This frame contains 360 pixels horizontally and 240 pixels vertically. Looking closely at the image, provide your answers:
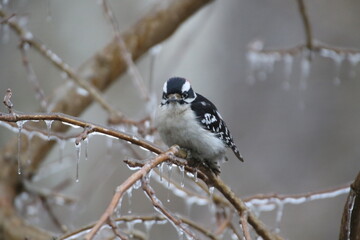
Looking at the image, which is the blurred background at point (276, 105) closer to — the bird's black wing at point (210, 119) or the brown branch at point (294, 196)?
the bird's black wing at point (210, 119)

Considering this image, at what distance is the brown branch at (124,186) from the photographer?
160 centimetres

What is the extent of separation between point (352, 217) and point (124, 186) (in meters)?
1.20

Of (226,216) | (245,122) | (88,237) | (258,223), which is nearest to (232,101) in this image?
(245,122)

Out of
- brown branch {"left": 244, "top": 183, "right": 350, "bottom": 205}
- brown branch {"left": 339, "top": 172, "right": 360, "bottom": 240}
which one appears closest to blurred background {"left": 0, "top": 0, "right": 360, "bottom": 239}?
brown branch {"left": 244, "top": 183, "right": 350, "bottom": 205}

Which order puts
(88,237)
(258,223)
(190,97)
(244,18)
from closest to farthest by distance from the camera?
(88,237) < (258,223) < (190,97) < (244,18)

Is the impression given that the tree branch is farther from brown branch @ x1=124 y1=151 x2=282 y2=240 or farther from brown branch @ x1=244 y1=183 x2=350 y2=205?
brown branch @ x1=124 y1=151 x2=282 y2=240

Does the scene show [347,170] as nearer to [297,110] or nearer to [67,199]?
[297,110]

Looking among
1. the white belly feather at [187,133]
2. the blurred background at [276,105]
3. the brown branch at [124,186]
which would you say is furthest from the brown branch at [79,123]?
the blurred background at [276,105]

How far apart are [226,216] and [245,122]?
4.77 metres

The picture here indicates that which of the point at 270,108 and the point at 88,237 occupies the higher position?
the point at 270,108

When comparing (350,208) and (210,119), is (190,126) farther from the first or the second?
(350,208)

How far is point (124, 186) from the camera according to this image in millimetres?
1748

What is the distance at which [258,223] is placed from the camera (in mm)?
2609

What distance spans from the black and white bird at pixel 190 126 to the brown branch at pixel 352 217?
4.05 feet
